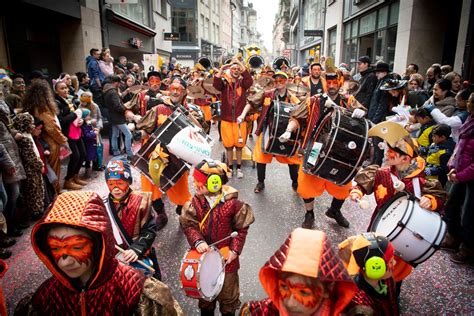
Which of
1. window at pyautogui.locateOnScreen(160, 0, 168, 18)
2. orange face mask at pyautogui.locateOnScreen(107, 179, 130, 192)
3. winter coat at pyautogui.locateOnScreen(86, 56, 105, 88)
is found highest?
window at pyautogui.locateOnScreen(160, 0, 168, 18)

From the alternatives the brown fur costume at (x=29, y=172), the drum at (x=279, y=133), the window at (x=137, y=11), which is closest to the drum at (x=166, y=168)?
the brown fur costume at (x=29, y=172)

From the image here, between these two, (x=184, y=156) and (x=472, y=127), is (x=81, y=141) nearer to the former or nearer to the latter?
(x=184, y=156)

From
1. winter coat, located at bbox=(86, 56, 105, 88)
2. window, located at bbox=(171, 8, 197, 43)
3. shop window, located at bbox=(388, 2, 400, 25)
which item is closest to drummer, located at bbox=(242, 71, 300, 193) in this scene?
winter coat, located at bbox=(86, 56, 105, 88)

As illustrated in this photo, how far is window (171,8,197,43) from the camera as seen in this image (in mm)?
39062

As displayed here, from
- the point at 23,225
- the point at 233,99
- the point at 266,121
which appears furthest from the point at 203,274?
the point at 233,99

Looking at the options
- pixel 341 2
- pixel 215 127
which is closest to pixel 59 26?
pixel 215 127

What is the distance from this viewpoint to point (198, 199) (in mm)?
2709

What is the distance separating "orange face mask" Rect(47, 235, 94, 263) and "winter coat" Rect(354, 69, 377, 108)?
7.27 metres

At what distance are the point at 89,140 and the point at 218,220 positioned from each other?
4.79 metres

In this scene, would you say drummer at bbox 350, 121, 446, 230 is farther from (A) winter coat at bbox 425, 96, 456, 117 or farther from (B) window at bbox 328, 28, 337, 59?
(B) window at bbox 328, 28, 337, 59

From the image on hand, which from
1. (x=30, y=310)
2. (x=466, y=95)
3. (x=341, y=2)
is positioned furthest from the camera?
→ (x=341, y=2)

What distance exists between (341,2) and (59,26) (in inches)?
551

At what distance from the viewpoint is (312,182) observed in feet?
14.6

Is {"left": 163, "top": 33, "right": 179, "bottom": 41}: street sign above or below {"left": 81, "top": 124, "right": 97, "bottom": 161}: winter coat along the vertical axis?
above
